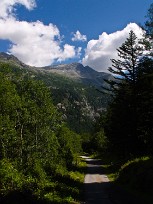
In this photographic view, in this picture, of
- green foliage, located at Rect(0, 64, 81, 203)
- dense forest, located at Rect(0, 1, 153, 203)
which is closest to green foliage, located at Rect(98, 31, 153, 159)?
dense forest, located at Rect(0, 1, 153, 203)

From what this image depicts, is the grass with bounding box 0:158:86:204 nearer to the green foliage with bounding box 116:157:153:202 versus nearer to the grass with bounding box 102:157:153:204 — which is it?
the grass with bounding box 102:157:153:204

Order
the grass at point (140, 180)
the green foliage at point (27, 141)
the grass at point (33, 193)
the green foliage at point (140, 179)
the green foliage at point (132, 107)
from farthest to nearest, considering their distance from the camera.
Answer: the green foliage at point (132, 107) → the green foliage at point (140, 179) → the grass at point (140, 180) → the green foliage at point (27, 141) → the grass at point (33, 193)

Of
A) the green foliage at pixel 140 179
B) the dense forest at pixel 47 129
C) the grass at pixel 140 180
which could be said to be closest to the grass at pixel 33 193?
the dense forest at pixel 47 129

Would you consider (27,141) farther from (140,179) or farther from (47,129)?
(140,179)

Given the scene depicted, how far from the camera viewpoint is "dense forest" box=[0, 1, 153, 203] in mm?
30422

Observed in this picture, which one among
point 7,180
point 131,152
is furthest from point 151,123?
point 7,180

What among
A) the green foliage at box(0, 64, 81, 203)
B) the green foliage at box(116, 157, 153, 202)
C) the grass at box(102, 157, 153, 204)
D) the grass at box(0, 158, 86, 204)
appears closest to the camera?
the grass at box(0, 158, 86, 204)

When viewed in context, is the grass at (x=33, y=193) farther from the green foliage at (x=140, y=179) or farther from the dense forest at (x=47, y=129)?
the green foliage at (x=140, y=179)

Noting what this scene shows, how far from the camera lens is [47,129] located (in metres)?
46.4

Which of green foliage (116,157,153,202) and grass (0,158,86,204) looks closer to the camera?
grass (0,158,86,204)

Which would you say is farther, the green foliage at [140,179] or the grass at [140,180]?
the green foliage at [140,179]

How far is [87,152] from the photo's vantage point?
17912cm

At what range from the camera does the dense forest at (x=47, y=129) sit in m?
30.4

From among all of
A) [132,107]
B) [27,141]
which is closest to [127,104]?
[132,107]
